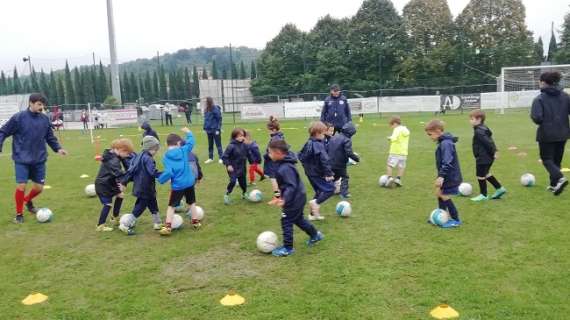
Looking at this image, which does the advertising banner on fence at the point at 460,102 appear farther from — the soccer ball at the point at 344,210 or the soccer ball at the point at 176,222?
the soccer ball at the point at 176,222

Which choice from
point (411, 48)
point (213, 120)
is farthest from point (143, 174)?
point (411, 48)

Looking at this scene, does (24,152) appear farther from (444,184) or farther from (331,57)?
(331,57)

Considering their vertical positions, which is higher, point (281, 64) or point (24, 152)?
point (281, 64)

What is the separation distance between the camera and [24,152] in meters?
8.00

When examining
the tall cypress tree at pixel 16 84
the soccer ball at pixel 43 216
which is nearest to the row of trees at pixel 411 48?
the tall cypress tree at pixel 16 84

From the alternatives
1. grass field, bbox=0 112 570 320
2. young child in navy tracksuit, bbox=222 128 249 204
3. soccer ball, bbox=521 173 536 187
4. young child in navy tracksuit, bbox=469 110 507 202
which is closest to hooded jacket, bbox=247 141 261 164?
young child in navy tracksuit, bbox=222 128 249 204

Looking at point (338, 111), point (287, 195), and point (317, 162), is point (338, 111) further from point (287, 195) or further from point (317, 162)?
point (287, 195)

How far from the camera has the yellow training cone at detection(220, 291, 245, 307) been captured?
14.9 feet

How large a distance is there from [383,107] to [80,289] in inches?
1266

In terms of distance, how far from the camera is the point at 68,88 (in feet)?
221

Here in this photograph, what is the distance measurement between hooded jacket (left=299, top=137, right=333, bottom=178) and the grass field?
0.84m

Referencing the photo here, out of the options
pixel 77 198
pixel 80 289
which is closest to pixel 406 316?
pixel 80 289

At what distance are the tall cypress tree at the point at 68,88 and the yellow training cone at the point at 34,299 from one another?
68.9 meters

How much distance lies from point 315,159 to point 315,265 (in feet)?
6.93
